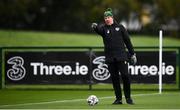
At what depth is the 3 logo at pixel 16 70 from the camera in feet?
82.7

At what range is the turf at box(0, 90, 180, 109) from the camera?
1856cm

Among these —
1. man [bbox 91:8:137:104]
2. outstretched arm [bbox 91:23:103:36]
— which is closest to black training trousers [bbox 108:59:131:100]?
man [bbox 91:8:137:104]

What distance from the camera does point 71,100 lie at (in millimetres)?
20984

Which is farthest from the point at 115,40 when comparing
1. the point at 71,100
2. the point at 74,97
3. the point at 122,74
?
the point at 74,97

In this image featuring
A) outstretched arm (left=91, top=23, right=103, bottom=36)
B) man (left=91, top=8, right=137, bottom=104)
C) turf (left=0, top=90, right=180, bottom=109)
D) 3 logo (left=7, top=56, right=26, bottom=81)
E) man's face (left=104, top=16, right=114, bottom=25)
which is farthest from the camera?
3 logo (left=7, top=56, right=26, bottom=81)

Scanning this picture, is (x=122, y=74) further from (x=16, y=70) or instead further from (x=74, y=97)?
(x=16, y=70)

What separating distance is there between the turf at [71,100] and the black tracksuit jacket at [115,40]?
1151 millimetres

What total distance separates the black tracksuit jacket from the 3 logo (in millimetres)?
6561

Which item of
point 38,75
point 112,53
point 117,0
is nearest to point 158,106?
point 112,53

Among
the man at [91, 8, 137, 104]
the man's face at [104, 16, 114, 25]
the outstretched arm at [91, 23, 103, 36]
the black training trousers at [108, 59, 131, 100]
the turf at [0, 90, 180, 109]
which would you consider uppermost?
the man's face at [104, 16, 114, 25]

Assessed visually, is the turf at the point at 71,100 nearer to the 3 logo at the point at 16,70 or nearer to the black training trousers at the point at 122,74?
the black training trousers at the point at 122,74

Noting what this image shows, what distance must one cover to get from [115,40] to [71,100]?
266 centimetres

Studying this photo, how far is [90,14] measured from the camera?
68812 millimetres

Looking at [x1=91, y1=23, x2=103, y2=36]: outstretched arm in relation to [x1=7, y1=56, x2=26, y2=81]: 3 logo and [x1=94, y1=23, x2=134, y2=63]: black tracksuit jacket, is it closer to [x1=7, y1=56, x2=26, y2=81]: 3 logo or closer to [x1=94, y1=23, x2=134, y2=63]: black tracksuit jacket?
[x1=94, y1=23, x2=134, y2=63]: black tracksuit jacket
